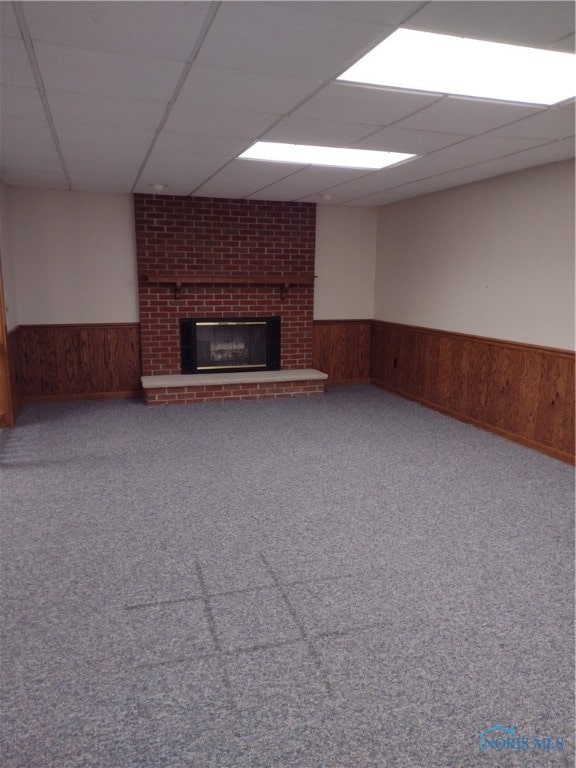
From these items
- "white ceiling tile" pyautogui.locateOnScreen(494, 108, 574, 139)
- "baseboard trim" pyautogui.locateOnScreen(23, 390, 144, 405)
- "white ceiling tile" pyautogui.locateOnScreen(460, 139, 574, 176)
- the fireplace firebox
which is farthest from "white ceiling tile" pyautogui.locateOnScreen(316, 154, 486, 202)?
"baseboard trim" pyautogui.locateOnScreen(23, 390, 144, 405)

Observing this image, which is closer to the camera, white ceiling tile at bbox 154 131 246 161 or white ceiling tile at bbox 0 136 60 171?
white ceiling tile at bbox 154 131 246 161

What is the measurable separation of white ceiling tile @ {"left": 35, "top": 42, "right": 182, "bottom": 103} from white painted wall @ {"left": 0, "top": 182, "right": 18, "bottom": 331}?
111 inches

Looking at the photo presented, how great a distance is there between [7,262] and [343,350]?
379 centimetres

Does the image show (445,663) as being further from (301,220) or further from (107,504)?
(301,220)

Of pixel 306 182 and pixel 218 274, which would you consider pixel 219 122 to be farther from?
pixel 218 274

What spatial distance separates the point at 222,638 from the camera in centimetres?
200

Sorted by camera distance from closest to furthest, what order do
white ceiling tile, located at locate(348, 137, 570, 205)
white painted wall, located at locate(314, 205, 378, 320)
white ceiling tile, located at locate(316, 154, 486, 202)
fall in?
white ceiling tile, located at locate(348, 137, 570, 205), white ceiling tile, located at locate(316, 154, 486, 202), white painted wall, located at locate(314, 205, 378, 320)

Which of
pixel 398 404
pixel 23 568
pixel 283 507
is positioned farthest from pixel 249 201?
Answer: pixel 23 568

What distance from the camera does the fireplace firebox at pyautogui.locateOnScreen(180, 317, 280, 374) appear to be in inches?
233

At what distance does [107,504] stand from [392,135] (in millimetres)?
2763

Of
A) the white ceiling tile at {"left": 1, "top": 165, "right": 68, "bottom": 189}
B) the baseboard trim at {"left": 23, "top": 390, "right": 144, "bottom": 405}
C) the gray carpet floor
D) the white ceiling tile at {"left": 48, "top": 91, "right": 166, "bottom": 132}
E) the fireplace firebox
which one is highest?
the white ceiling tile at {"left": 1, "top": 165, "right": 68, "bottom": 189}

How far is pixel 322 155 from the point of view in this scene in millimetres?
3828

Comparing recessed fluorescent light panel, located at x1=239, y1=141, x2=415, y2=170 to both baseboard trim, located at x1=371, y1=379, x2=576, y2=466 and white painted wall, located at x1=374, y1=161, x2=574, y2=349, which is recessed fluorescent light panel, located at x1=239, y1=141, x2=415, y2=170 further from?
baseboard trim, located at x1=371, y1=379, x2=576, y2=466

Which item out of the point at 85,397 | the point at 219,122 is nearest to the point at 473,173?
the point at 219,122
